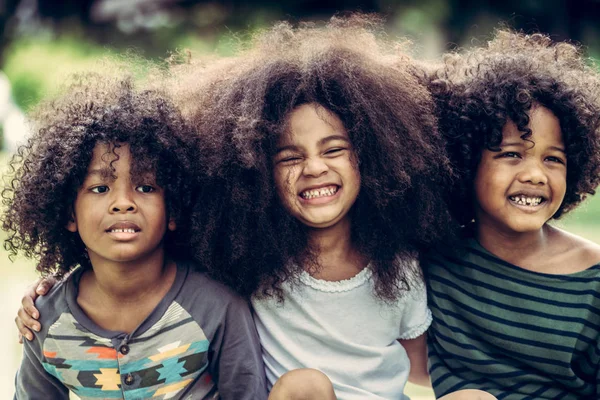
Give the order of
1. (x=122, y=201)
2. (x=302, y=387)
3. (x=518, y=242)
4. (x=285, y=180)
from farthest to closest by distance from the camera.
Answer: (x=518, y=242) < (x=285, y=180) < (x=122, y=201) < (x=302, y=387)

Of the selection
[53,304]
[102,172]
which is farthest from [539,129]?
[53,304]

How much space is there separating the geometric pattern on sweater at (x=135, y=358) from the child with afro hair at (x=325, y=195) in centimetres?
20

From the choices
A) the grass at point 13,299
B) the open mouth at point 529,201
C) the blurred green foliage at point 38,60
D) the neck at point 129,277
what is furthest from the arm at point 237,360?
the blurred green foliage at point 38,60

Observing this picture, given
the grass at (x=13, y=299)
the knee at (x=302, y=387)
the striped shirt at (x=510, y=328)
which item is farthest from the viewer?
the grass at (x=13, y=299)

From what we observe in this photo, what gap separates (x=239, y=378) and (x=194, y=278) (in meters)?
0.32

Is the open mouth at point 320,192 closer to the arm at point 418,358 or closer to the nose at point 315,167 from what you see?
the nose at point 315,167

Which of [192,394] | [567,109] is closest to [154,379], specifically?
[192,394]

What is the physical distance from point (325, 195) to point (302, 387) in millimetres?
547

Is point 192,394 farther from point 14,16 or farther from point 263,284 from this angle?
point 14,16

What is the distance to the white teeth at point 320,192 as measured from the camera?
6.88 feet

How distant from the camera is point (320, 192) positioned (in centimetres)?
210

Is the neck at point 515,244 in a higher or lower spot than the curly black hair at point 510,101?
lower

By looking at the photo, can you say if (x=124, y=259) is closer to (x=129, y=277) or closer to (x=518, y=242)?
(x=129, y=277)

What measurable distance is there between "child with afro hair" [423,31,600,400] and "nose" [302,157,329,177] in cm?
43
